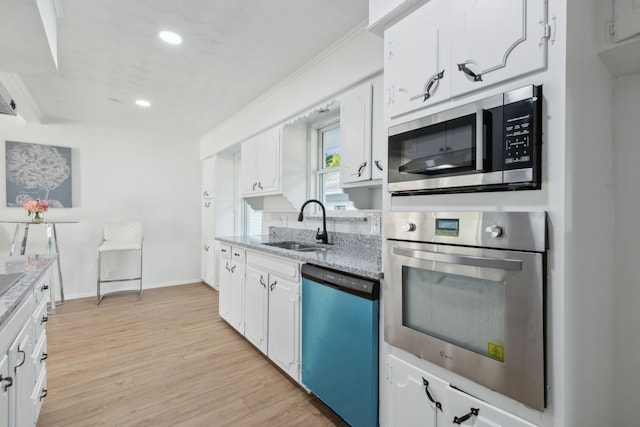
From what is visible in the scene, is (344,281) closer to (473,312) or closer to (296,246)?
(473,312)

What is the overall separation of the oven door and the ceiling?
1616mm

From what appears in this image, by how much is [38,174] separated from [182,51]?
10.4ft

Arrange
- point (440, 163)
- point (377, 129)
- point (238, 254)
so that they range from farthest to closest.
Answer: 1. point (238, 254)
2. point (377, 129)
3. point (440, 163)

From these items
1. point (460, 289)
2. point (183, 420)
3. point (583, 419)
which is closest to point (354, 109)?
point (460, 289)

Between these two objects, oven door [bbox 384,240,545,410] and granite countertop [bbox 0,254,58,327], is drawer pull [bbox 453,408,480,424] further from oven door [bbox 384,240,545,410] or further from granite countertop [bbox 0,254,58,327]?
granite countertop [bbox 0,254,58,327]

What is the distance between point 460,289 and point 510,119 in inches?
24.9

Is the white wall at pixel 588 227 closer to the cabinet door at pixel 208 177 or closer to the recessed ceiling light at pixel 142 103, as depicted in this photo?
the recessed ceiling light at pixel 142 103

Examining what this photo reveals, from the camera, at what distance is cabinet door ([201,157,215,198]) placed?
482 centimetres

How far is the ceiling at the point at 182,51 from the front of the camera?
192cm

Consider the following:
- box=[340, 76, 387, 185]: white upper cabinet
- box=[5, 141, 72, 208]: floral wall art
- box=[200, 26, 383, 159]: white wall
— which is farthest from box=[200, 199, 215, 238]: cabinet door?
box=[340, 76, 387, 185]: white upper cabinet

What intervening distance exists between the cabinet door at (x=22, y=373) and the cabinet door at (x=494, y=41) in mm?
1968

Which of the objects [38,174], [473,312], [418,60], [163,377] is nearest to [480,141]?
[418,60]

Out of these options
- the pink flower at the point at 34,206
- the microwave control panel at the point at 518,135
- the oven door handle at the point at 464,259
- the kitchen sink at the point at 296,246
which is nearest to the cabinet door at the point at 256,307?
the kitchen sink at the point at 296,246

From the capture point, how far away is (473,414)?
1120 mm
